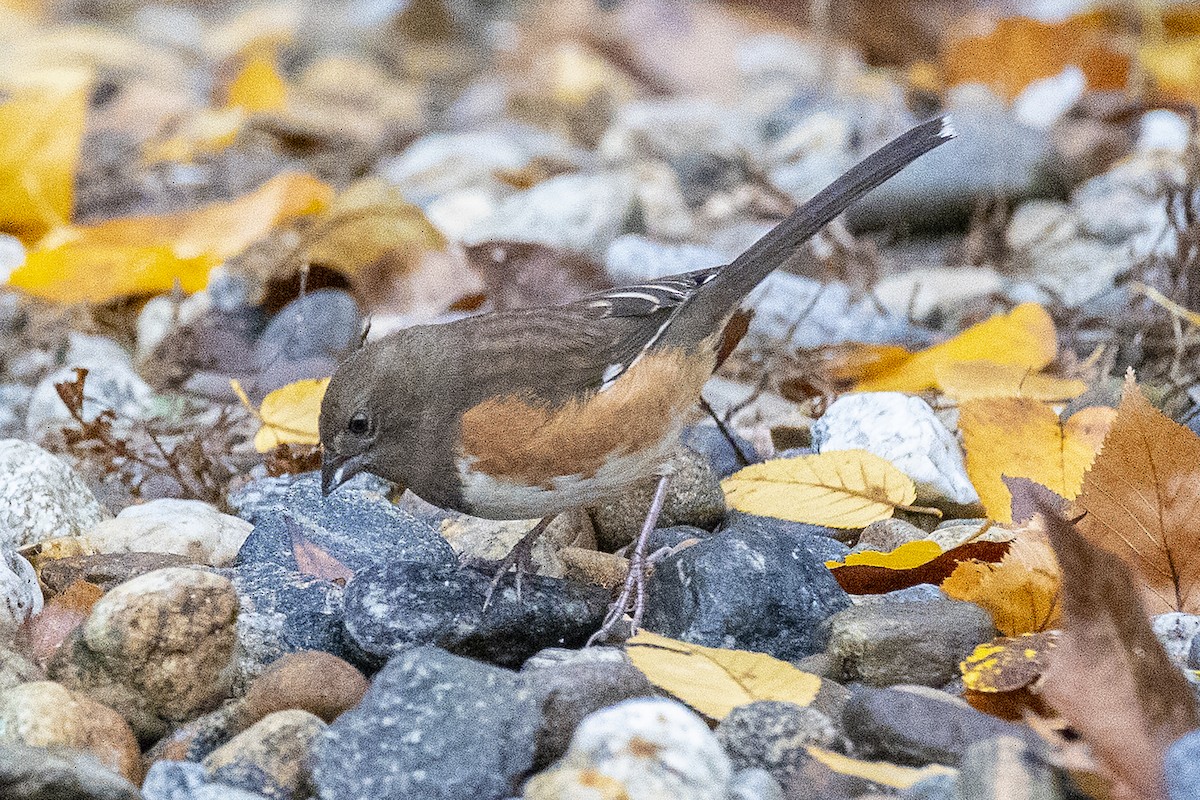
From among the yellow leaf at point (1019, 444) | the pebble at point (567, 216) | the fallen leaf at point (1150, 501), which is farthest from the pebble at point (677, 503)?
the pebble at point (567, 216)

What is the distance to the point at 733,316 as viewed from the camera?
3559 millimetres

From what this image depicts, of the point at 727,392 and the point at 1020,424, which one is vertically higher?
the point at 1020,424

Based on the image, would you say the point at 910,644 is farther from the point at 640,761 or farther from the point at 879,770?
the point at 640,761

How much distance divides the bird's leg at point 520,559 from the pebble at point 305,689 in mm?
349

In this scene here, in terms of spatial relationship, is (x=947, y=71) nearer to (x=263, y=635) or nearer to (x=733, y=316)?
(x=733, y=316)

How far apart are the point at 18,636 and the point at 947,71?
19.0 feet

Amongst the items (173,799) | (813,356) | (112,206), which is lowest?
(112,206)

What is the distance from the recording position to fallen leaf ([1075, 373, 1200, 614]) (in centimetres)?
268

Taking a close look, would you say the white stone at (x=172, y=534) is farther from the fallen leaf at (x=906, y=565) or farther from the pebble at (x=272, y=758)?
the fallen leaf at (x=906, y=565)

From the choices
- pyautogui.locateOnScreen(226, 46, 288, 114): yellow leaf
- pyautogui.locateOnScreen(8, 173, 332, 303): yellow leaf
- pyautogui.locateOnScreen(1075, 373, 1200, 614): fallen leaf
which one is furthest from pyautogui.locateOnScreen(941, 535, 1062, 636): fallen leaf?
pyautogui.locateOnScreen(226, 46, 288, 114): yellow leaf

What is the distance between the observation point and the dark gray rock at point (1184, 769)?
1.89 meters

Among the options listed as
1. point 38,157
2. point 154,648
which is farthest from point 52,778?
point 38,157

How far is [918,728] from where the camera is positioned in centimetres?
219

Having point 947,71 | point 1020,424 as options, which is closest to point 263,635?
point 1020,424
